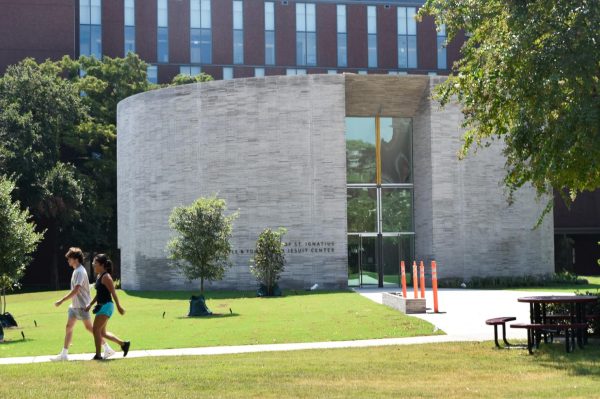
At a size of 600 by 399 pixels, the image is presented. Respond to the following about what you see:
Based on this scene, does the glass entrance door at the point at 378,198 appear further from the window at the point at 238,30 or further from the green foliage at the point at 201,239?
the window at the point at 238,30

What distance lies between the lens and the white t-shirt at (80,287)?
14086 mm

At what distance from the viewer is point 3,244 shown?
71.6 feet

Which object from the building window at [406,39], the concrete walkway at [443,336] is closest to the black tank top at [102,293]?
the concrete walkway at [443,336]

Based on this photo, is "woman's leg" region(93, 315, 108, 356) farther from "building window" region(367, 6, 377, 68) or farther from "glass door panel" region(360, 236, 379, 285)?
"building window" region(367, 6, 377, 68)

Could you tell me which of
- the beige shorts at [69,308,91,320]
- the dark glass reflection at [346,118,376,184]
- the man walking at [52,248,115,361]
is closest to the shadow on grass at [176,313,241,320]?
the man walking at [52,248,115,361]

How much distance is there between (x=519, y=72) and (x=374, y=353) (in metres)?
5.28

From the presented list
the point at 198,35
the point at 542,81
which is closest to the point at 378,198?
the point at 542,81

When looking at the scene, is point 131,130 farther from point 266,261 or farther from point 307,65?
point 307,65

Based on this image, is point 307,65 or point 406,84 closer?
point 406,84

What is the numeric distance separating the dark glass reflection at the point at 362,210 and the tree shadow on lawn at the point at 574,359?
25455 millimetres

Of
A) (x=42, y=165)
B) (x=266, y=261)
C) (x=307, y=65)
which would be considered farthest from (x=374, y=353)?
(x=307, y=65)

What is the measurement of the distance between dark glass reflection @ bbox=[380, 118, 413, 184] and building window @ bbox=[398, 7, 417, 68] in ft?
101

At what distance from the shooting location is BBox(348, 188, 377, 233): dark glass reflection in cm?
4047

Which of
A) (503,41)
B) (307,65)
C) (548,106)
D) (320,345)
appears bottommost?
(320,345)
